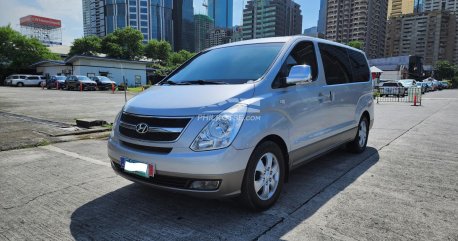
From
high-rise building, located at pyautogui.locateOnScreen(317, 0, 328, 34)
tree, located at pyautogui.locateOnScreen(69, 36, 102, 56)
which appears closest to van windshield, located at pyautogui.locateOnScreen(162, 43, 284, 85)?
tree, located at pyautogui.locateOnScreen(69, 36, 102, 56)

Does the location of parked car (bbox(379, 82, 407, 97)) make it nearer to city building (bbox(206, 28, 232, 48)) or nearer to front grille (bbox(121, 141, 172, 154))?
city building (bbox(206, 28, 232, 48))

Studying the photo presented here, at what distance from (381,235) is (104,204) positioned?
2847 millimetres

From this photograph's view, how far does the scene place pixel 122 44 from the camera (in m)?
64.5

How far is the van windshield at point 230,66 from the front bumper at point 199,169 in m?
0.98

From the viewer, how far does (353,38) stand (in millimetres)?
94312

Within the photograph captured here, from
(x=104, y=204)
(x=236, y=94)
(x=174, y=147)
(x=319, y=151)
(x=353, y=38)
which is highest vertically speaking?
(x=353, y=38)

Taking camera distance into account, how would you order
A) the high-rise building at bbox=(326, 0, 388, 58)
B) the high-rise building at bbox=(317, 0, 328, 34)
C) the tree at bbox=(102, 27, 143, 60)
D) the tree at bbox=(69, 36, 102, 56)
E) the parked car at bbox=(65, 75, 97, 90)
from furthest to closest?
the high-rise building at bbox=(326, 0, 388, 58) → the high-rise building at bbox=(317, 0, 328, 34) → the tree at bbox=(102, 27, 143, 60) → the tree at bbox=(69, 36, 102, 56) → the parked car at bbox=(65, 75, 97, 90)

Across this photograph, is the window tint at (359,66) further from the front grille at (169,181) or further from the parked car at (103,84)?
the parked car at (103,84)

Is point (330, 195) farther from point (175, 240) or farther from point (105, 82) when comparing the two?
point (105, 82)

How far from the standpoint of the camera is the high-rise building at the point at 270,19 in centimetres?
3231

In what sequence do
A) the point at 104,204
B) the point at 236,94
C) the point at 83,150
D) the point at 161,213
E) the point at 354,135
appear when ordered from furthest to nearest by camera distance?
the point at 83,150 < the point at 354,135 < the point at 104,204 < the point at 161,213 < the point at 236,94

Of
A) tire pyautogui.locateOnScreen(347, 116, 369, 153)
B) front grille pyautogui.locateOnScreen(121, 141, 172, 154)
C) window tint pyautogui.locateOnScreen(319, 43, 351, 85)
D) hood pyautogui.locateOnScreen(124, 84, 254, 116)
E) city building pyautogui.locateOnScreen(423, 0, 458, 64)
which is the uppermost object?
city building pyautogui.locateOnScreen(423, 0, 458, 64)

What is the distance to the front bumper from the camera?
2.77 m

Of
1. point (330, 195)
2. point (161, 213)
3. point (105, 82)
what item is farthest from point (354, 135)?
point (105, 82)
